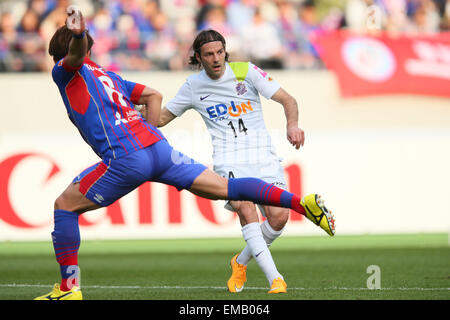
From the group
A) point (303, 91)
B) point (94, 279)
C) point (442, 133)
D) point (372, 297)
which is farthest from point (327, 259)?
point (303, 91)

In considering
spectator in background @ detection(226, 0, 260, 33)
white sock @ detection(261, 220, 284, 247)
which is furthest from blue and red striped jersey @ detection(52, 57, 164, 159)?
spectator in background @ detection(226, 0, 260, 33)

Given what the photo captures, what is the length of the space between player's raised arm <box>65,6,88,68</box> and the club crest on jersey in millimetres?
1856

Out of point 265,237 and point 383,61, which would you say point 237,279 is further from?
point 383,61

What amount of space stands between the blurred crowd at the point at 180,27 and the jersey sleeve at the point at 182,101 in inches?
372

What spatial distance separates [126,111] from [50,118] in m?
12.2

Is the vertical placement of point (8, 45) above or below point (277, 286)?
above

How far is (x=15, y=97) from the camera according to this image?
17531 millimetres

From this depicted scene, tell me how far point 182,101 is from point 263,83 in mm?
811

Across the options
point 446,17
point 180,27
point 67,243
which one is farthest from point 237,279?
point 446,17

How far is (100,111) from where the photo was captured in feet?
19.4

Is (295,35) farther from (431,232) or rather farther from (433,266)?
(433,266)

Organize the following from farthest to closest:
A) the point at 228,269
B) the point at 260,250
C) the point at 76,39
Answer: the point at 228,269 < the point at 260,250 < the point at 76,39

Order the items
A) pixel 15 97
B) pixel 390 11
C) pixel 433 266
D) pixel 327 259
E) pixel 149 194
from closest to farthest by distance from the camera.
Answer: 1. pixel 433 266
2. pixel 327 259
3. pixel 149 194
4. pixel 15 97
5. pixel 390 11

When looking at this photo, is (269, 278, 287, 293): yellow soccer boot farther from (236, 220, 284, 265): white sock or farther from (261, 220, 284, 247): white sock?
(261, 220, 284, 247): white sock
